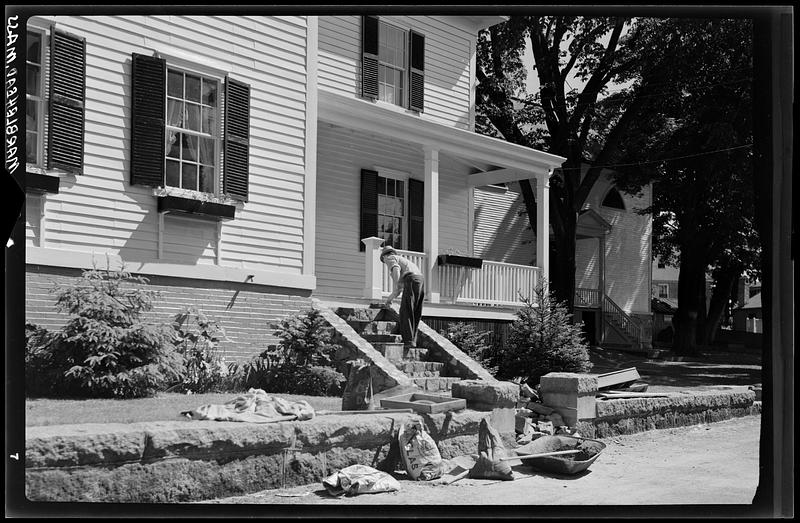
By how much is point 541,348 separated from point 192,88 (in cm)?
672

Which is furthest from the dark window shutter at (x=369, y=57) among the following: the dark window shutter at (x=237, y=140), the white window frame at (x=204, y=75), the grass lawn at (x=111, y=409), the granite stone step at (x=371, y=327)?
the grass lawn at (x=111, y=409)

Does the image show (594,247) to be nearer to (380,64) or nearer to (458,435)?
(380,64)

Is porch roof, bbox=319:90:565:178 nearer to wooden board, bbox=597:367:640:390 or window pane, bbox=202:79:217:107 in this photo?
window pane, bbox=202:79:217:107

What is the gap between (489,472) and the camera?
29.2 feet

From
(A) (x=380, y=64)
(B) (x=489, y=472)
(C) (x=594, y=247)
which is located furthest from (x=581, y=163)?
(B) (x=489, y=472)

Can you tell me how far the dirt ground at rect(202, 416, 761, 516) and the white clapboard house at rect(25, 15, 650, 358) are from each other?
448 centimetres

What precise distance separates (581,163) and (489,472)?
57.2 ft

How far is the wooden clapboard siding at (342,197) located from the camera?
16.4 meters

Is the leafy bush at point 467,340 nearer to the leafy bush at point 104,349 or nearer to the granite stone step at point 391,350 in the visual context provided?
the granite stone step at point 391,350

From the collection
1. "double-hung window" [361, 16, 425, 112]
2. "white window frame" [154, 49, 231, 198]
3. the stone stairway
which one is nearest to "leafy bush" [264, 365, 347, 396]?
the stone stairway

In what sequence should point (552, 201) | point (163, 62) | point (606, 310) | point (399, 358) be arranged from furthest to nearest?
1. point (606, 310)
2. point (552, 201)
3. point (399, 358)
4. point (163, 62)

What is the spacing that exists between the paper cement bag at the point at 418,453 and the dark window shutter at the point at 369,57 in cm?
970

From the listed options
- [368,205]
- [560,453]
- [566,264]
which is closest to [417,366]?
[560,453]

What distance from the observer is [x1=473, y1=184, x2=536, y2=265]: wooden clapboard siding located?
→ 25.0m
